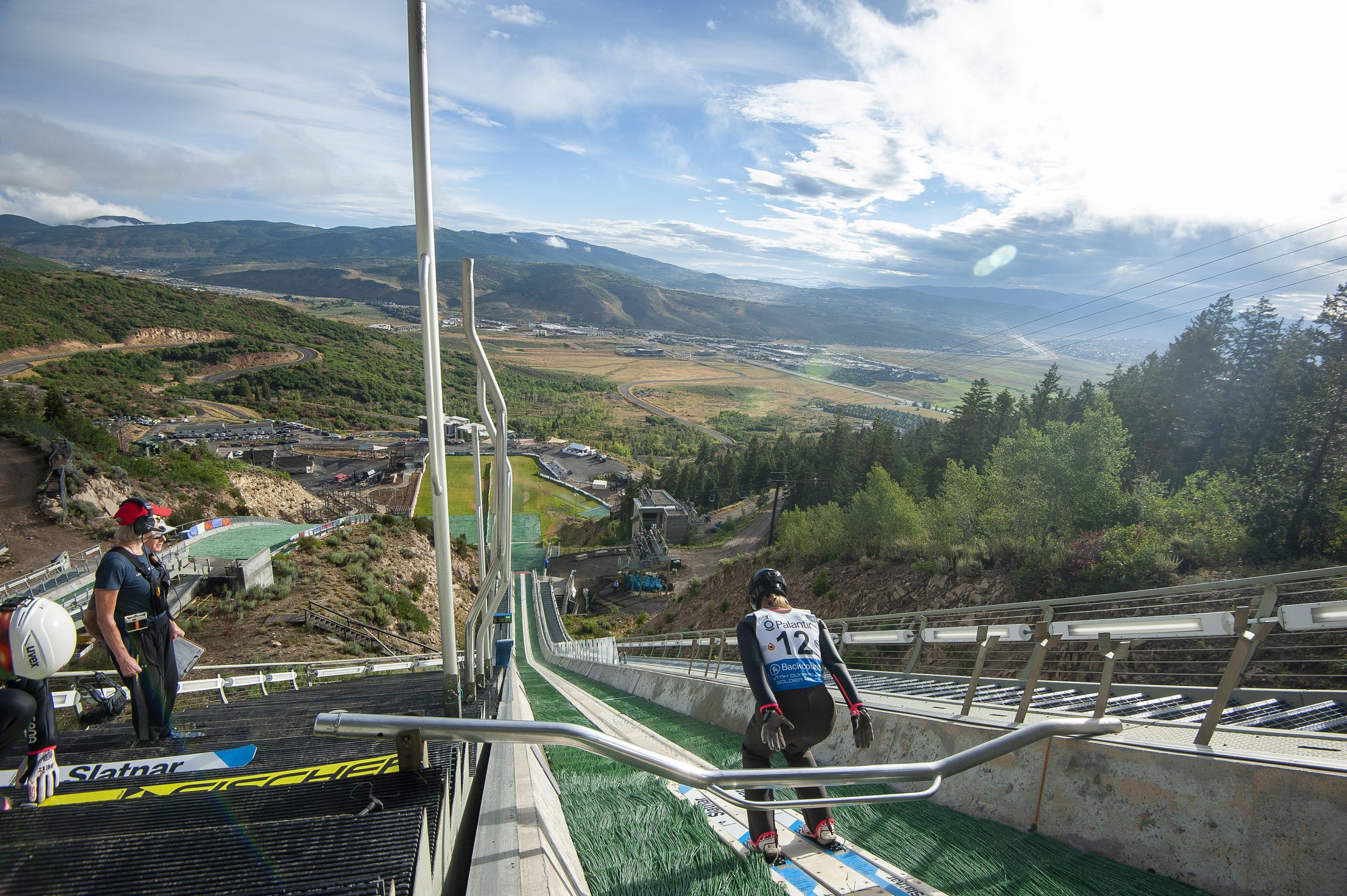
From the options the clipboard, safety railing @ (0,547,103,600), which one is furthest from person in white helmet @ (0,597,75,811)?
safety railing @ (0,547,103,600)

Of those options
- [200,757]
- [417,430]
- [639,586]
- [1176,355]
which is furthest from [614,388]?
[200,757]

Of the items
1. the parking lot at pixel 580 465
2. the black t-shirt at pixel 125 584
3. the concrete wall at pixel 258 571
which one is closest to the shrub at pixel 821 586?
the concrete wall at pixel 258 571

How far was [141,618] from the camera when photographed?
14.7 feet

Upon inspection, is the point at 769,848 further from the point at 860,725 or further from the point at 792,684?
the point at 860,725

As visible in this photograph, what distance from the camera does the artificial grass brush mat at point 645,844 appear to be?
2752 mm

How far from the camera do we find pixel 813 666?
11.5 feet

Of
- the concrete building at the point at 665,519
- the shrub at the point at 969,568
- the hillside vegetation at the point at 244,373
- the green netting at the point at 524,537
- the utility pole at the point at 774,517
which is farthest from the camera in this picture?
the hillside vegetation at the point at 244,373

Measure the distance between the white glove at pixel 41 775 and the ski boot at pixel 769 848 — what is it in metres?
3.61

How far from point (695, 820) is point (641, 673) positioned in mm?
9016

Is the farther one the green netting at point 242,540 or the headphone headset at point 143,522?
the green netting at point 242,540

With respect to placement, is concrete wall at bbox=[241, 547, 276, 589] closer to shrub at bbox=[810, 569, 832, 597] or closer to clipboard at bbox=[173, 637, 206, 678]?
clipboard at bbox=[173, 637, 206, 678]

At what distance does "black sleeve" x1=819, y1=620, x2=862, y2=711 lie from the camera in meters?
3.62

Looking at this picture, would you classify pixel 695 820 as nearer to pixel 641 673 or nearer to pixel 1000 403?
pixel 641 673

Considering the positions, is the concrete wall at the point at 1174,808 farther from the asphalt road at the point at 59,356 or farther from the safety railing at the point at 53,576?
the asphalt road at the point at 59,356
